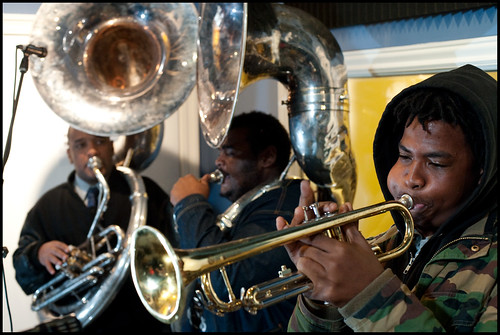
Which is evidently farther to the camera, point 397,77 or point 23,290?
point 23,290

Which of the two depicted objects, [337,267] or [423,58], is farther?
[423,58]

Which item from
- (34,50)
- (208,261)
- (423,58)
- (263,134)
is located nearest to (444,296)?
(208,261)

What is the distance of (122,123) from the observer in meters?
2.63

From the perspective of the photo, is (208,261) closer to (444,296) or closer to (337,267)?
(337,267)

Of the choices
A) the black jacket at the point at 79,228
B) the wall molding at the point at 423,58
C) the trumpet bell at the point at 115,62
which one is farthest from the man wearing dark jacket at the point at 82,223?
the wall molding at the point at 423,58

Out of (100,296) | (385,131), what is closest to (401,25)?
(385,131)

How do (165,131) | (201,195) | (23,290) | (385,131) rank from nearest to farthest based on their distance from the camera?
(385,131) → (201,195) → (23,290) → (165,131)

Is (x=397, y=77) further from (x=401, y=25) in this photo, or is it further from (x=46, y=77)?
(x=46, y=77)

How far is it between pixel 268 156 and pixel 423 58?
0.70 metres

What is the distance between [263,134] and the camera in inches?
102

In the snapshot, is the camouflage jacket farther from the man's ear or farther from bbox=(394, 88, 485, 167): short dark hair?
the man's ear

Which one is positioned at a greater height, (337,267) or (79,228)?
(337,267)

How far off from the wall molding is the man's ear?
450 millimetres

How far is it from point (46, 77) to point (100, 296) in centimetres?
93
